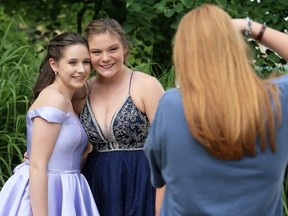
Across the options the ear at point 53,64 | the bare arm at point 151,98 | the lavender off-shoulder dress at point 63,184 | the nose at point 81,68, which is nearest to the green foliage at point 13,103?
the lavender off-shoulder dress at point 63,184

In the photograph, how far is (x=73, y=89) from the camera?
3676 mm

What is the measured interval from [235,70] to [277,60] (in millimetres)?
2923

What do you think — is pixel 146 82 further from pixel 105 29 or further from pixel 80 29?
pixel 80 29

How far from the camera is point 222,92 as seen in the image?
244cm

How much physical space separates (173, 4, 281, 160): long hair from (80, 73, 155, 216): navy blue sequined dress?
1153mm

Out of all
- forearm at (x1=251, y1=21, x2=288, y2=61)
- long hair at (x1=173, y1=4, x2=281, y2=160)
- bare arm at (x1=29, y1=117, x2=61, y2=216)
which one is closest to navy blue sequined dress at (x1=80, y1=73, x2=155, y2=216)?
bare arm at (x1=29, y1=117, x2=61, y2=216)

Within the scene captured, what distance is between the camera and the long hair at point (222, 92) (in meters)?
2.43

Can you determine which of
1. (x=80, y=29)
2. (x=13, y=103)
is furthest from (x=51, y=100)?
(x=80, y=29)

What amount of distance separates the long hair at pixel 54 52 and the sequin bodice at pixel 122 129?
0.84 ft

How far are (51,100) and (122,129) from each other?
0.37 meters

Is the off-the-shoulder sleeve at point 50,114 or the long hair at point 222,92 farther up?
the long hair at point 222,92

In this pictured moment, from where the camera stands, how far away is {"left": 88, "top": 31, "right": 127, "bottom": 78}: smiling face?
362 centimetres

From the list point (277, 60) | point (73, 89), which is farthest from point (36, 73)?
point (277, 60)

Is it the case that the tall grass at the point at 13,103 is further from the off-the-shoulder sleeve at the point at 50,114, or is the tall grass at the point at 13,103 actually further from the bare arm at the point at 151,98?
the bare arm at the point at 151,98
